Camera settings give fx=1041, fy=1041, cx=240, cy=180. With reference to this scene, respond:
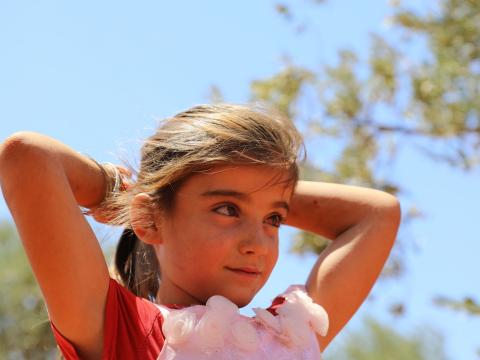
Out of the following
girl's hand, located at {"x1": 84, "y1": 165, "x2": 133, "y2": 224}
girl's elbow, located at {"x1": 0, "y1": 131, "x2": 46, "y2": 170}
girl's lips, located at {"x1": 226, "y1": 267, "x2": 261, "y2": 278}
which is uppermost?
girl's elbow, located at {"x1": 0, "y1": 131, "x2": 46, "y2": 170}

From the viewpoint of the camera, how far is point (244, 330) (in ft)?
7.32

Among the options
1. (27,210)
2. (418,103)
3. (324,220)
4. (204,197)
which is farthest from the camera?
(418,103)

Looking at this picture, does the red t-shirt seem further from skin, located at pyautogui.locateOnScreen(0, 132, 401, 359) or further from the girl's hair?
the girl's hair

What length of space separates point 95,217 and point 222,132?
40 cm

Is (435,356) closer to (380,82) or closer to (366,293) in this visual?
(380,82)

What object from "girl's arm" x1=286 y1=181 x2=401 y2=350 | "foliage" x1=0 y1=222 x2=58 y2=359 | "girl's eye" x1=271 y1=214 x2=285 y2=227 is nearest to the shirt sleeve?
"girl's eye" x1=271 y1=214 x2=285 y2=227

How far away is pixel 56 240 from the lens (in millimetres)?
2102

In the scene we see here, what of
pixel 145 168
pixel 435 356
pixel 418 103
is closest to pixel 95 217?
pixel 145 168

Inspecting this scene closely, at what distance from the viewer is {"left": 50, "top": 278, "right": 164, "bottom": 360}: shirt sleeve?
2.15 meters

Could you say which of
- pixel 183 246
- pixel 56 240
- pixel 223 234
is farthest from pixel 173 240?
pixel 56 240

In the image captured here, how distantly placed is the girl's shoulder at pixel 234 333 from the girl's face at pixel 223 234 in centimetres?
8

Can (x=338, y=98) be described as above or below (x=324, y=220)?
below

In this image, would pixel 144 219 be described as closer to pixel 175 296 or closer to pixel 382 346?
pixel 175 296

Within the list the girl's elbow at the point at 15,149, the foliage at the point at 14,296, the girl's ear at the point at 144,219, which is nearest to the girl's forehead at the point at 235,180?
the girl's ear at the point at 144,219
